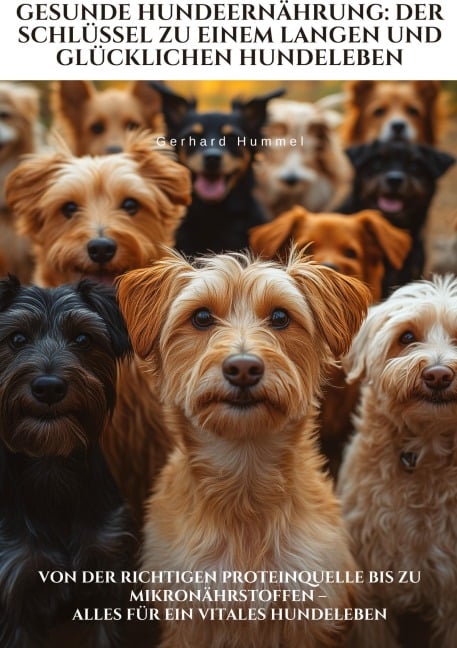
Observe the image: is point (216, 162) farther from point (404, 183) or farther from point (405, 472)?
point (405, 472)

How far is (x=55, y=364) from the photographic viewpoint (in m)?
3.00

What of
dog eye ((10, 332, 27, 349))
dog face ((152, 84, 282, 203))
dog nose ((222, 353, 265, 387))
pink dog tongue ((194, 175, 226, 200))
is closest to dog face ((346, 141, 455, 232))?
dog face ((152, 84, 282, 203))

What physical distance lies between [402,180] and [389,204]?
16cm

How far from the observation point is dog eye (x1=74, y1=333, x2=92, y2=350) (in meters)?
3.16

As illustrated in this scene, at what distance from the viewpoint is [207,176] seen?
4.36 m

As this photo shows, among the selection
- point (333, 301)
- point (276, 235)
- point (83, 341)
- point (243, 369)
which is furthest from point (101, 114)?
point (243, 369)

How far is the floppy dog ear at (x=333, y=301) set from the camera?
318cm

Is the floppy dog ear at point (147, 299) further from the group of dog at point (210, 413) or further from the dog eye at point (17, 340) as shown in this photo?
the dog eye at point (17, 340)

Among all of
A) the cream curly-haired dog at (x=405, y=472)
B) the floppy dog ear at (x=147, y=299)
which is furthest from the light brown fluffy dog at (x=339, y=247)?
the floppy dog ear at (x=147, y=299)

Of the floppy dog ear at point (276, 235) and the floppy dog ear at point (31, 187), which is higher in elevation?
the floppy dog ear at point (31, 187)

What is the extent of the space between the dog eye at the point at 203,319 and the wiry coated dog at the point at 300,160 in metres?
1.76
